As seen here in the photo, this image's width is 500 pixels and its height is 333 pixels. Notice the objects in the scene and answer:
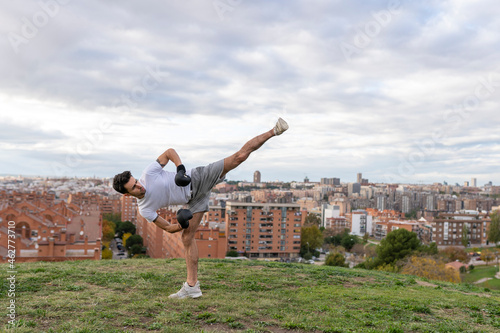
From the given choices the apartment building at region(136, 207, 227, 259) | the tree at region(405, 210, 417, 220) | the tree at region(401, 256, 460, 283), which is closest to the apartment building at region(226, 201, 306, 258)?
the apartment building at region(136, 207, 227, 259)

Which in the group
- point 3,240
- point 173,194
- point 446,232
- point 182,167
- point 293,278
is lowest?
point 446,232

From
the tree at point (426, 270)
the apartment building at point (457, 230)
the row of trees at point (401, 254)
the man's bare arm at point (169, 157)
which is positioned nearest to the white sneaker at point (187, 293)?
the man's bare arm at point (169, 157)

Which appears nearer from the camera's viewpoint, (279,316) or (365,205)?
(279,316)

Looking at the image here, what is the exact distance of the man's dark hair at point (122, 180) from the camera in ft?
17.4

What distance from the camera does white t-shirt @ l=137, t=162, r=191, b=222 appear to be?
546 centimetres

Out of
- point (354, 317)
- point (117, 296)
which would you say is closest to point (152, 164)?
point (117, 296)

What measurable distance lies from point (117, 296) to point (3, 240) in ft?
67.7

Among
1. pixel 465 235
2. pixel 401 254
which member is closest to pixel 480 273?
pixel 401 254

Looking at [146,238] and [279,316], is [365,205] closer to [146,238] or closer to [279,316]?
[146,238]

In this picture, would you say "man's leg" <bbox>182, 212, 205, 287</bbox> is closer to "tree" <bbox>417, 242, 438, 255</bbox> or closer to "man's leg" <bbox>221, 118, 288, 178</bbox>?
"man's leg" <bbox>221, 118, 288, 178</bbox>

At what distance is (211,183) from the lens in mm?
5773

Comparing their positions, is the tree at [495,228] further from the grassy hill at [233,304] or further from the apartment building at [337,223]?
the grassy hill at [233,304]

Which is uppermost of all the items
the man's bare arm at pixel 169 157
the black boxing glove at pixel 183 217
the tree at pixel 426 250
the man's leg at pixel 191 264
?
the man's bare arm at pixel 169 157

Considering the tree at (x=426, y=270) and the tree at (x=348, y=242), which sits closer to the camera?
the tree at (x=426, y=270)
